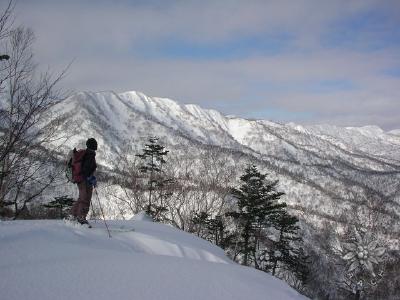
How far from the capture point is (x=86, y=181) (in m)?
8.16

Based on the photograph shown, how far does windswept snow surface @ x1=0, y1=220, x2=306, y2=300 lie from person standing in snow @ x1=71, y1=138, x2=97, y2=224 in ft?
4.43

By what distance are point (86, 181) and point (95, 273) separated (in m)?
3.99

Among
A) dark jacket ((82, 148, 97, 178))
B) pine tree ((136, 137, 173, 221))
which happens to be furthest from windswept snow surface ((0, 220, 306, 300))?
pine tree ((136, 137, 173, 221))

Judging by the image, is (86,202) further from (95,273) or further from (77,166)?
(95,273)

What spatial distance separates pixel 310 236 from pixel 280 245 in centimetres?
6697

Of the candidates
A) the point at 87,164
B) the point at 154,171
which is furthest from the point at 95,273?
the point at 154,171

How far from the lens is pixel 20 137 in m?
10.1

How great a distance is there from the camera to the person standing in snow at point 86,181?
805 cm

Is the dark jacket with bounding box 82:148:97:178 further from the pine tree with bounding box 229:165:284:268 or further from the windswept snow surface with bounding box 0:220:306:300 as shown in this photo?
the pine tree with bounding box 229:165:284:268

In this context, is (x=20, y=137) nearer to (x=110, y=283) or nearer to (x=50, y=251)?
(x=50, y=251)

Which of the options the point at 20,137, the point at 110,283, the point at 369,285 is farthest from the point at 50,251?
the point at 369,285

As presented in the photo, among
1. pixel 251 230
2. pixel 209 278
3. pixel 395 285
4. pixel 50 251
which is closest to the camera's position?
pixel 209 278

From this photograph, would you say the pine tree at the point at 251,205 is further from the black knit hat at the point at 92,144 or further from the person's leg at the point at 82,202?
the black knit hat at the point at 92,144

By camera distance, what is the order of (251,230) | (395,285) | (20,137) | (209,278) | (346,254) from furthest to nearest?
(395,285)
(346,254)
(251,230)
(20,137)
(209,278)
